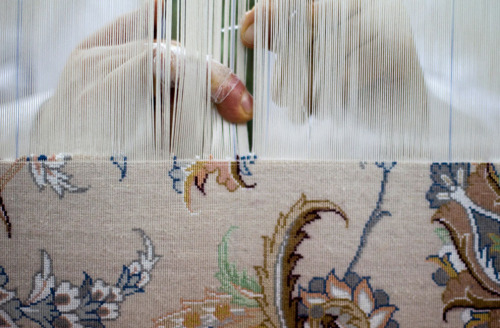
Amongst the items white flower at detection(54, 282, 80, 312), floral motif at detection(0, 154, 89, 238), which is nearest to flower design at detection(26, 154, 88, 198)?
floral motif at detection(0, 154, 89, 238)

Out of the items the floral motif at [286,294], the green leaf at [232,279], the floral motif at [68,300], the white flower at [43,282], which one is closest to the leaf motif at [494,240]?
the floral motif at [286,294]

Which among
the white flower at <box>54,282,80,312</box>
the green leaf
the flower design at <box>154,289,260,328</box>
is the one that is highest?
the green leaf

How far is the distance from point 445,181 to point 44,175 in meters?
0.45

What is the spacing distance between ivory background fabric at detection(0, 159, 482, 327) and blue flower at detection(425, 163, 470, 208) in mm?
28

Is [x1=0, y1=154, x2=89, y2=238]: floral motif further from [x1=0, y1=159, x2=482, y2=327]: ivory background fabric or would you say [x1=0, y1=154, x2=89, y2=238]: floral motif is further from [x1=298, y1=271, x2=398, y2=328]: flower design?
[x1=298, y1=271, x2=398, y2=328]: flower design

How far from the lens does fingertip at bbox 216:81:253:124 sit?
1.25ft

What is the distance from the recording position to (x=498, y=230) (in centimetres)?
38

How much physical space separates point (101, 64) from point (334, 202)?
30 centimetres

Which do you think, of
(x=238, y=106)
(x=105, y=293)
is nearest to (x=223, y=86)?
(x=238, y=106)

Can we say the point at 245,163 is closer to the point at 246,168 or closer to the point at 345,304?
the point at 246,168

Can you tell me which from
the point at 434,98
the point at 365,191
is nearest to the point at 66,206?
the point at 365,191

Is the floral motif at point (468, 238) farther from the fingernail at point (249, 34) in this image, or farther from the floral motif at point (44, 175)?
the floral motif at point (44, 175)

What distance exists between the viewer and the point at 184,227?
37 cm

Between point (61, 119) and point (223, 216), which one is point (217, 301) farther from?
point (61, 119)
